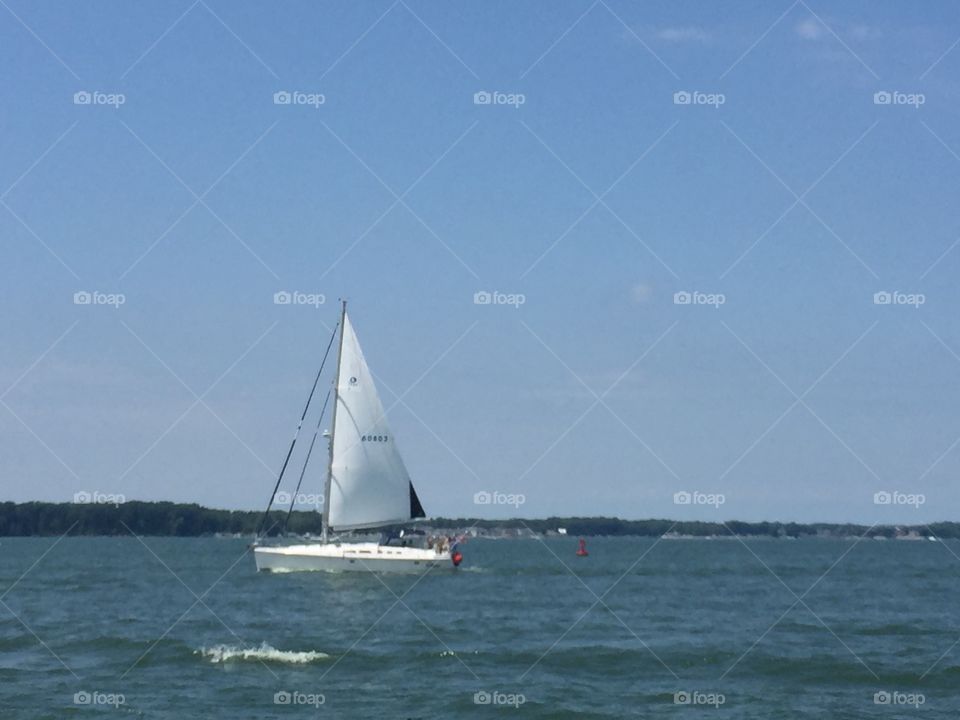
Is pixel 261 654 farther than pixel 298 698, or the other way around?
pixel 261 654

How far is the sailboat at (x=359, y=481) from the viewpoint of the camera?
7206 centimetres

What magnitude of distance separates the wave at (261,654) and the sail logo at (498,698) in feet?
22.0

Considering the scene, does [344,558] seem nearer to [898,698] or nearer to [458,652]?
[458,652]

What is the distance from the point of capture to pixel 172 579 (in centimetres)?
8112

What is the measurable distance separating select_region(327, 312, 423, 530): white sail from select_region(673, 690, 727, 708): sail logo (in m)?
43.5

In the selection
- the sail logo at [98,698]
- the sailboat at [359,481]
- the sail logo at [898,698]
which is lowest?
the sail logo at [98,698]

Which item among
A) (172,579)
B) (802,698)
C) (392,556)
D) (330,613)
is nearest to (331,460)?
(392,556)

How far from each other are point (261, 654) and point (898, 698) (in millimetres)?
17306

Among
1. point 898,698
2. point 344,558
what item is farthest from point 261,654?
point 344,558

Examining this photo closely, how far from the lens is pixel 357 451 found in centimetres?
7475

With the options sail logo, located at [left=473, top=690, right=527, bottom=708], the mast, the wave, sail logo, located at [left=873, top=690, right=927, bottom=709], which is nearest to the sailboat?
the mast

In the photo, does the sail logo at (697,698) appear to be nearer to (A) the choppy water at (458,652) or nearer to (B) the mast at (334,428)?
(A) the choppy water at (458,652)

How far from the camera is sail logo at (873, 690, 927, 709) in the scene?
105ft

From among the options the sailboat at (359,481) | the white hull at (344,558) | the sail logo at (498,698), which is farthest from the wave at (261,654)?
the sailboat at (359,481)
